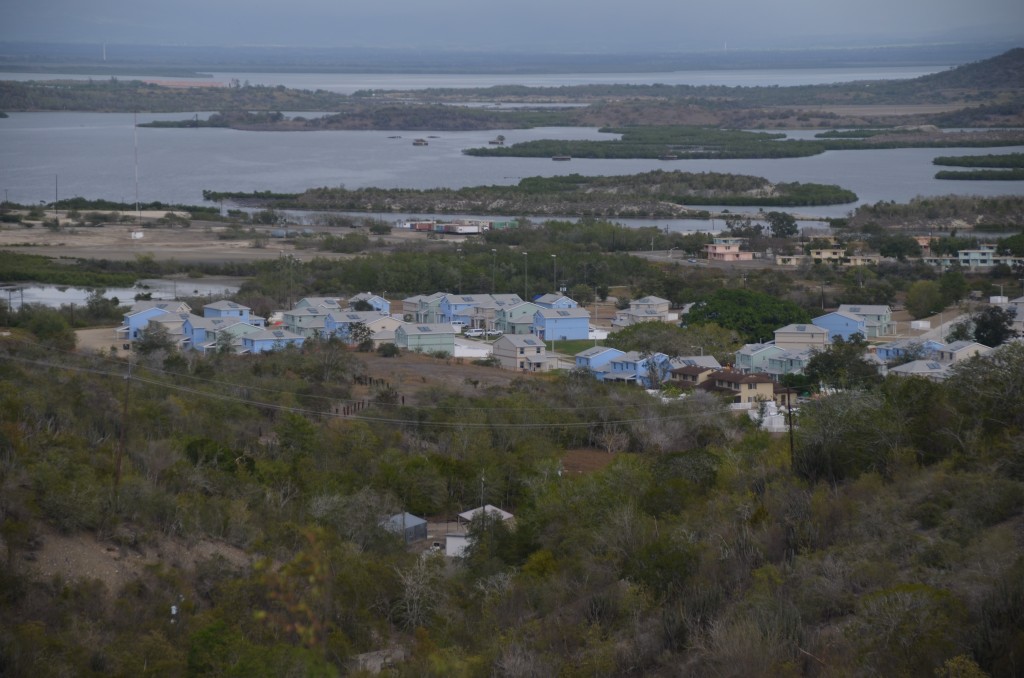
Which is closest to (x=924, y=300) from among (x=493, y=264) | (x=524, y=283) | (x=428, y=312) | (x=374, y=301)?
(x=524, y=283)

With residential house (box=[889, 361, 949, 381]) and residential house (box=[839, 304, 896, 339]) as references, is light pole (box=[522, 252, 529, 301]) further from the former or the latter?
residential house (box=[889, 361, 949, 381])

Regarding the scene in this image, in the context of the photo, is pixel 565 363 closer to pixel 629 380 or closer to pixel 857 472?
pixel 629 380

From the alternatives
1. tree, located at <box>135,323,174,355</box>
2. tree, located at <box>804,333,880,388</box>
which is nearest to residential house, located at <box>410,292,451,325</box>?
tree, located at <box>135,323,174,355</box>

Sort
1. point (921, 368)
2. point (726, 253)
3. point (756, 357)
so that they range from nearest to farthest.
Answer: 1. point (921, 368)
2. point (756, 357)
3. point (726, 253)

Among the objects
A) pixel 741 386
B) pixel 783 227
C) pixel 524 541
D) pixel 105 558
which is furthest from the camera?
pixel 783 227

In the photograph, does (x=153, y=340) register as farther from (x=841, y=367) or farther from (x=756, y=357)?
(x=841, y=367)

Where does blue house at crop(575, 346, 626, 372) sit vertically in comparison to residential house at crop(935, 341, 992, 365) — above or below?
below

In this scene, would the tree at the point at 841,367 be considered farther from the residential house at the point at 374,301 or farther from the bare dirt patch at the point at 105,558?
the bare dirt patch at the point at 105,558
